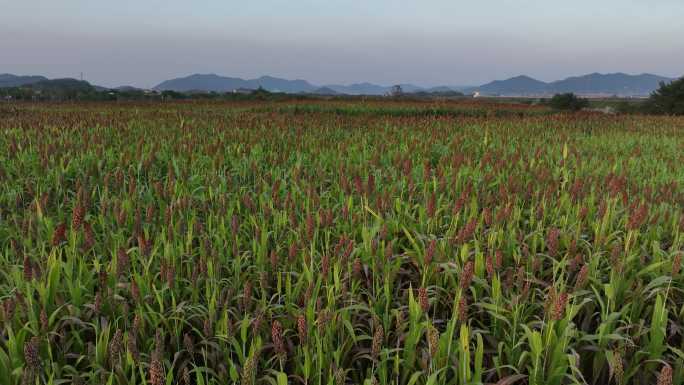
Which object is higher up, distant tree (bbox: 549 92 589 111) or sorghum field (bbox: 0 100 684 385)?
distant tree (bbox: 549 92 589 111)

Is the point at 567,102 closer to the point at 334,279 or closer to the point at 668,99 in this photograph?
the point at 668,99

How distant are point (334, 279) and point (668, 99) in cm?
3982

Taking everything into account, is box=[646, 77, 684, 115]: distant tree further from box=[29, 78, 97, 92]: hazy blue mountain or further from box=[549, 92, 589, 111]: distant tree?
box=[29, 78, 97, 92]: hazy blue mountain

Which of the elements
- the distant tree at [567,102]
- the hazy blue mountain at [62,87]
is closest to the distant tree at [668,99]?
the distant tree at [567,102]

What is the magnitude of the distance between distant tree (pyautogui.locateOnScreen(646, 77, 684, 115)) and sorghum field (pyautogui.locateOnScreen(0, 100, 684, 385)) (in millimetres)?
33533

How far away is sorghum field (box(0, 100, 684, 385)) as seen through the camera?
5.40 feet

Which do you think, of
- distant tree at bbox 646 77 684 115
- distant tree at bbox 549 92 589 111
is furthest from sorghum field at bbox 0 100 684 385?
distant tree at bbox 646 77 684 115

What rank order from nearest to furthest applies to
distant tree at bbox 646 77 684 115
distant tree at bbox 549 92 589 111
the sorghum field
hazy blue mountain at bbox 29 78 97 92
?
1. the sorghum field
2. distant tree at bbox 549 92 589 111
3. distant tree at bbox 646 77 684 115
4. hazy blue mountain at bbox 29 78 97 92

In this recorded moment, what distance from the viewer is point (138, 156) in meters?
4.98

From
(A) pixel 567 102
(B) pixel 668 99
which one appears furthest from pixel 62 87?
(B) pixel 668 99

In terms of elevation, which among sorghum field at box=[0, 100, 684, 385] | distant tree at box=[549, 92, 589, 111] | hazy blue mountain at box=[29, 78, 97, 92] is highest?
hazy blue mountain at box=[29, 78, 97, 92]

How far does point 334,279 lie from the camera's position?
6.98ft

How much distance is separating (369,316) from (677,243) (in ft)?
6.89

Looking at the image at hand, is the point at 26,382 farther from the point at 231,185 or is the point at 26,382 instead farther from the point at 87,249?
the point at 231,185
